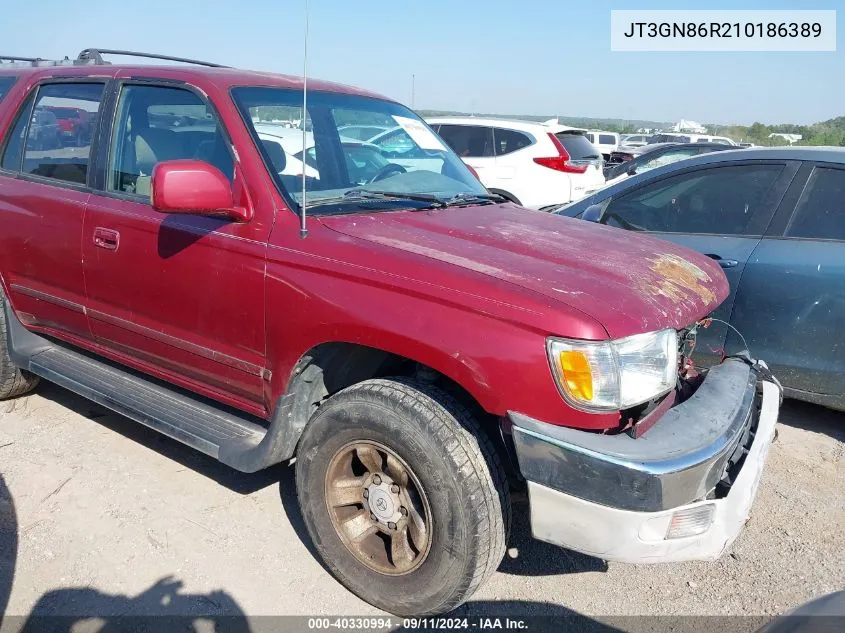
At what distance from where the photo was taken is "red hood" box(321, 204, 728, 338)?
7.59 feet

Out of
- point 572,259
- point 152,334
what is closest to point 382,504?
point 572,259

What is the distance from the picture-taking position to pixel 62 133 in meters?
3.75

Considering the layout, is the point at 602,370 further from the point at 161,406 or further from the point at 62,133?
the point at 62,133

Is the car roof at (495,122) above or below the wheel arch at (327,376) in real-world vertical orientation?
above

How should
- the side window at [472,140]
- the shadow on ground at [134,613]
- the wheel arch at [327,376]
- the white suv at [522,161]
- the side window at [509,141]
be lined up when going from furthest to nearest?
the side window at [472,140] < the side window at [509,141] < the white suv at [522,161] < the wheel arch at [327,376] < the shadow on ground at [134,613]

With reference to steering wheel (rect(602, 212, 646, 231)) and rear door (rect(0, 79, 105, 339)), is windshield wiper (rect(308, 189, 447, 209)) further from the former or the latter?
steering wheel (rect(602, 212, 646, 231))

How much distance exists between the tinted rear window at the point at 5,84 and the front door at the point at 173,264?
1114 mm

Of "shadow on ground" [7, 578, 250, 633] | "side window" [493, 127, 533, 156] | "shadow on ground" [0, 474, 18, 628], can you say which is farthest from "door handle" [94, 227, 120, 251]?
"side window" [493, 127, 533, 156]

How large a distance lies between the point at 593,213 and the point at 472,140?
17.3ft

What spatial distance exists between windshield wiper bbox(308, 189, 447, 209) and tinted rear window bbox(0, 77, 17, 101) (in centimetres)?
238

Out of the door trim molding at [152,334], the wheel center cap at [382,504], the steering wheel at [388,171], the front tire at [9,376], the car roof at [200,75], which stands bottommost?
the wheel center cap at [382,504]

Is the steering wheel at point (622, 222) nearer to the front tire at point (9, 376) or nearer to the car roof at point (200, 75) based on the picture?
the car roof at point (200, 75)

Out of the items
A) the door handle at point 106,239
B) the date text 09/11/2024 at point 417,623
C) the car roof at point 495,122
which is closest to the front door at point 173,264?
the door handle at point 106,239

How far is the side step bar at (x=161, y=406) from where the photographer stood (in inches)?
112
